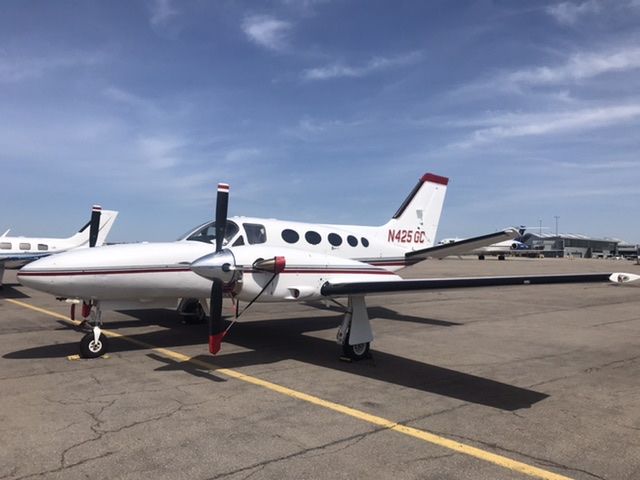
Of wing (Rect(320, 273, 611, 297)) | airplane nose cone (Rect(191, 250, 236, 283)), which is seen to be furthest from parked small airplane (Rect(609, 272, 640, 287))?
airplane nose cone (Rect(191, 250, 236, 283))

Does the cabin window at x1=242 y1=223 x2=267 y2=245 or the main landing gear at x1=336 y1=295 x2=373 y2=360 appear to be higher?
the cabin window at x1=242 y1=223 x2=267 y2=245

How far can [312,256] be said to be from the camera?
9.30 m

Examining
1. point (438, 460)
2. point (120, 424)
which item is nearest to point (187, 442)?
point (120, 424)

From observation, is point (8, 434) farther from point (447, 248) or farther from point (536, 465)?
point (447, 248)

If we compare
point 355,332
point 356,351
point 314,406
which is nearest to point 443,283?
point 355,332

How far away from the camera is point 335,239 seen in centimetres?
1260

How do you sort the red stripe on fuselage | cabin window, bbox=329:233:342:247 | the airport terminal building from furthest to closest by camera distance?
the airport terminal building, cabin window, bbox=329:233:342:247, the red stripe on fuselage

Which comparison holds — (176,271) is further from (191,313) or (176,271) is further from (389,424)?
(389,424)

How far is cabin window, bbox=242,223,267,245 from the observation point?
1041 centimetres

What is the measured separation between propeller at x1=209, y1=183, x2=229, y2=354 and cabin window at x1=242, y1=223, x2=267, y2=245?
137cm

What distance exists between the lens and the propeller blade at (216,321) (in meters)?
7.93

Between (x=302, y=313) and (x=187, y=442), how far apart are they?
1070 centimetres

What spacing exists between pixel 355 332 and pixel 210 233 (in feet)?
12.5

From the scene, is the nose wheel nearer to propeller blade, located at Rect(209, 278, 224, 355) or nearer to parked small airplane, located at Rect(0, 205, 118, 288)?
propeller blade, located at Rect(209, 278, 224, 355)
